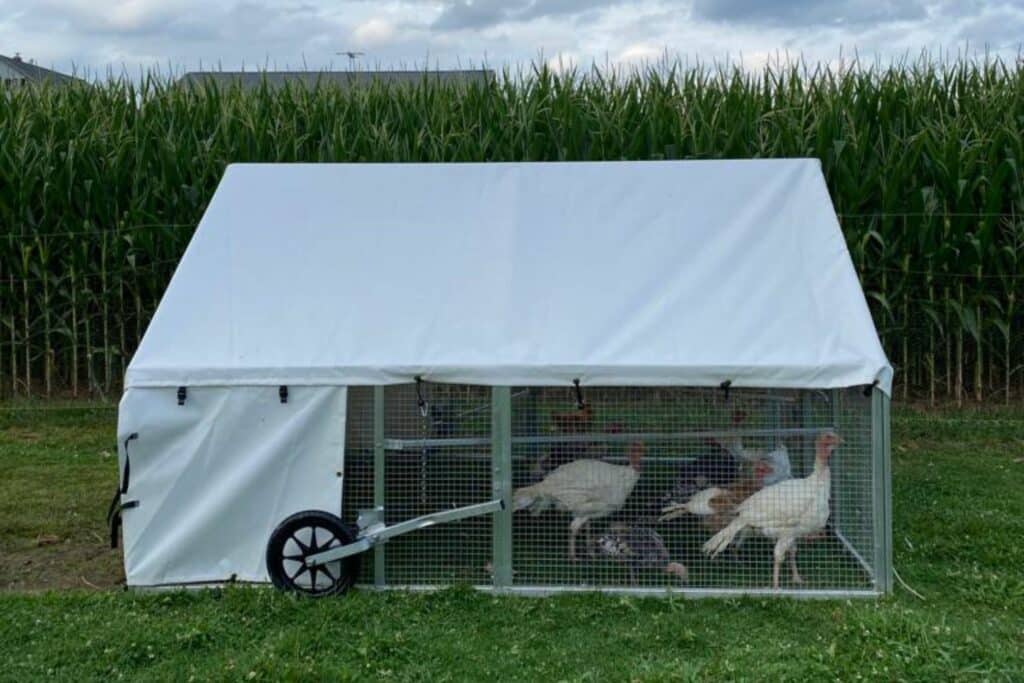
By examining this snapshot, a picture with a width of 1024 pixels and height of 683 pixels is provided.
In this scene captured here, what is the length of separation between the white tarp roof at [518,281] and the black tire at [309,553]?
25.2 inches

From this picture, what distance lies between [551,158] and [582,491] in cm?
498

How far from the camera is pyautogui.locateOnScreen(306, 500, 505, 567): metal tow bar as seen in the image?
Answer: 420 cm

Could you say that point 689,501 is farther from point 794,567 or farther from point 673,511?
point 794,567

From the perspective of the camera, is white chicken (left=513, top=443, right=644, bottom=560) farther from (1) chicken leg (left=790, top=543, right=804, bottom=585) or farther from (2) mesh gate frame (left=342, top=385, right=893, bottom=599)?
(1) chicken leg (left=790, top=543, right=804, bottom=585)

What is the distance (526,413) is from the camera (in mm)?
5082

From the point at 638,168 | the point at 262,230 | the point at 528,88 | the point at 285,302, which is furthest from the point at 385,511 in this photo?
the point at 528,88

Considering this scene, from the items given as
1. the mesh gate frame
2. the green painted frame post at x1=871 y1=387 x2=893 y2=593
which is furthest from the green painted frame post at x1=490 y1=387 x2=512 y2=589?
the green painted frame post at x1=871 y1=387 x2=893 y2=593

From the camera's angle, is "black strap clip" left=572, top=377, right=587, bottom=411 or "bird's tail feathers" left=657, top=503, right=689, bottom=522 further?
"bird's tail feathers" left=657, top=503, right=689, bottom=522

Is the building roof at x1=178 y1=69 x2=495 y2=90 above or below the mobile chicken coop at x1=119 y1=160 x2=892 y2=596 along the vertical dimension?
above

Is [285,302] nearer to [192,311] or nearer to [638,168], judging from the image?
[192,311]

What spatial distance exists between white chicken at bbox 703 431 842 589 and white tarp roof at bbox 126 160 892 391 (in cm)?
52

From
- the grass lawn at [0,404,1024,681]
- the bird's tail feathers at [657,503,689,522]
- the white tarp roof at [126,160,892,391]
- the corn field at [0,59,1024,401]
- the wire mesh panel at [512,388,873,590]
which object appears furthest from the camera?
the corn field at [0,59,1024,401]

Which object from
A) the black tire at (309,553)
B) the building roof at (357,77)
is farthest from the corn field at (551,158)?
the black tire at (309,553)

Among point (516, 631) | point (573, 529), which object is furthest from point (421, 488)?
point (516, 631)
